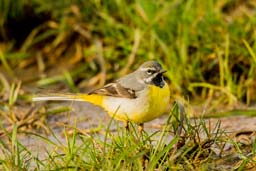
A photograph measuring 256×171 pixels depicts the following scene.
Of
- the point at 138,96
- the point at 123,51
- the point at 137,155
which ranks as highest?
the point at 123,51

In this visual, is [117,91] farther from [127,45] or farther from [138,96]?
[127,45]

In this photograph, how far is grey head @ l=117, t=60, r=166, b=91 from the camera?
18.5 ft

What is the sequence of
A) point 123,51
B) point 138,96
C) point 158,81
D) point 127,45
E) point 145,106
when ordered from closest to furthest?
point 145,106 → point 138,96 → point 158,81 → point 127,45 → point 123,51

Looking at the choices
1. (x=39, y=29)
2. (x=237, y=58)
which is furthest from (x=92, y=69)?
(x=237, y=58)

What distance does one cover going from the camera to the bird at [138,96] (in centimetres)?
539

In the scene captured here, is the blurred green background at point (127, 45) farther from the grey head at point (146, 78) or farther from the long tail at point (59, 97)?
the grey head at point (146, 78)

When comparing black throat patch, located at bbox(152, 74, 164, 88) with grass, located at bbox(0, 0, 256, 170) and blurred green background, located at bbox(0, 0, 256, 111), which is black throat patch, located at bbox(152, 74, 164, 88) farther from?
blurred green background, located at bbox(0, 0, 256, 111)

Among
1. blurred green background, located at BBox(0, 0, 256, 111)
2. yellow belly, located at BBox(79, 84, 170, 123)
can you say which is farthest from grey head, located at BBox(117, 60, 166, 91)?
blurred green background, located at BBox(0, 0, 256, 111)

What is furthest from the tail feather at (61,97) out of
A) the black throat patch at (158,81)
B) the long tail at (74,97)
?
the black throat patch at (158,81)

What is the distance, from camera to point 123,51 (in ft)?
24.9

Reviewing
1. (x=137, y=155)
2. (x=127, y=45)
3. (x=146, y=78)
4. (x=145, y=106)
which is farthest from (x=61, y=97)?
(x=137, y=155)

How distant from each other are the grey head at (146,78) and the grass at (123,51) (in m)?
0.31

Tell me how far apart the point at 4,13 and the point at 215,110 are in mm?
2692

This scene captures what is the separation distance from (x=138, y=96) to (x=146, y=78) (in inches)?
8.6
